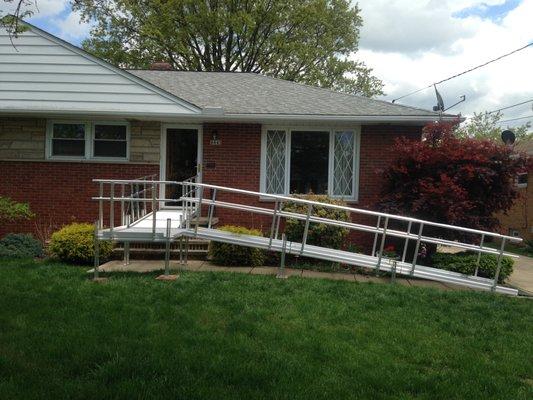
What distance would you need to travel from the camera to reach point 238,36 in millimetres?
30500

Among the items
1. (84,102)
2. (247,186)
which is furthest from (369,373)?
(84,102)

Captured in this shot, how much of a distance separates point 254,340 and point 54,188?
7.82 metres

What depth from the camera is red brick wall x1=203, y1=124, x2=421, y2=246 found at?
11.6 metres

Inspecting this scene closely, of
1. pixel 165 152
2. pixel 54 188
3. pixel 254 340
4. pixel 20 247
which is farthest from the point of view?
pixel 165 152

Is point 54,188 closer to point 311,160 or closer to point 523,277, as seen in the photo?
point 311,160

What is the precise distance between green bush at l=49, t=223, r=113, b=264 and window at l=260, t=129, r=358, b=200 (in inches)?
153

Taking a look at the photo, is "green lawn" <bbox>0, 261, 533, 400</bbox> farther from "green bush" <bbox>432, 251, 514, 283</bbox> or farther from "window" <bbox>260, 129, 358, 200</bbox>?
"window" <bbox>260, 129, 358, 200</bbox>

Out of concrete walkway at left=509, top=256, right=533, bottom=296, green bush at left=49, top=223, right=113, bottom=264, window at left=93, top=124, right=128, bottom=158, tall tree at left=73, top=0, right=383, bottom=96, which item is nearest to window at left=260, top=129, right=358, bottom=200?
window at left=93, top=124, right=128, bottom=158

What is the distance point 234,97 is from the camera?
12344 mm

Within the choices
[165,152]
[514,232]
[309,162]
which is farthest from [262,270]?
[514,232]

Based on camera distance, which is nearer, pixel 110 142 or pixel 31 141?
pixel 31 141

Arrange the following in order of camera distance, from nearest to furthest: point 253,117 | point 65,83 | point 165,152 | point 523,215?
1. point 253,117
2. point 65,83
3. point 165,152
4. point 523,215

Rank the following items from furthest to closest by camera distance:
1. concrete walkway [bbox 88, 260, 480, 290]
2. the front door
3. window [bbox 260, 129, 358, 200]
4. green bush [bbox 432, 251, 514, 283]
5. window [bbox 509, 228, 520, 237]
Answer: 1. window [bbox 509, 228, 520, 237]
2. the front door
3. window [bbox 260, 129, 358, 200]
4. green bush [bbox 432, 251, 514, 283]
5. concrete walkway [bbox 88, 260, 480, 290]

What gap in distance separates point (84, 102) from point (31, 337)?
7100 millimetres
